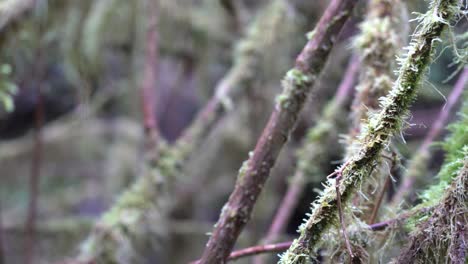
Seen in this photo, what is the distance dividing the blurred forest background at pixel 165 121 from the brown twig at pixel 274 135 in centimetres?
3

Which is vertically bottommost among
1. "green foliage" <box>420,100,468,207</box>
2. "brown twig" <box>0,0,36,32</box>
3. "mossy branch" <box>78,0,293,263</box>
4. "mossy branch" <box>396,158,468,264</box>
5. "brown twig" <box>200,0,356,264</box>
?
"mossy branch" <box>396,158,468,264</box>

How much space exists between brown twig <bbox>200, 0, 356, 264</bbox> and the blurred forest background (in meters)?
0.03

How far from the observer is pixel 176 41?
84.9 inches

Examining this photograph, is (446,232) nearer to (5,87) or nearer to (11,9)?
(5,87)

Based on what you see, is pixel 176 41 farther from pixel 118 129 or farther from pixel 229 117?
pixel 118 129

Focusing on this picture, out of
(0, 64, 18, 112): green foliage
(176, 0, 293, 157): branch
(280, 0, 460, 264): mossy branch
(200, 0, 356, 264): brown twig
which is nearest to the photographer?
(280, 0, 460, 264): mossy branch

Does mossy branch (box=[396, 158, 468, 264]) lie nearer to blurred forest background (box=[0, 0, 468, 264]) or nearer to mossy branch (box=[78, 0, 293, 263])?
blurred forest background (box=[0, 0, 468, 264])

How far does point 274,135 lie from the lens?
71cm

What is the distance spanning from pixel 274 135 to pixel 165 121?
302 cm

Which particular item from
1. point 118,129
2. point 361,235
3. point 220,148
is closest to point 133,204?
point 361,235

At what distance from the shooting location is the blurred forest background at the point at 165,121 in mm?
1173

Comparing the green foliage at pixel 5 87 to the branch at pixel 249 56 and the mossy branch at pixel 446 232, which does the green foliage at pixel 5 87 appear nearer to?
the branch at pixel 249 56

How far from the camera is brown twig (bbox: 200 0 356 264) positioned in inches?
26.8

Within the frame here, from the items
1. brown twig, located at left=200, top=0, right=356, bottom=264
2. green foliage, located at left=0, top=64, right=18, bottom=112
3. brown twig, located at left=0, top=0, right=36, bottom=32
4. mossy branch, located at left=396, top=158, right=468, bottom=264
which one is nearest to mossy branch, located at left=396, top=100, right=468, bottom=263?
mossy branch, located at left=396, top=158, right=468, bottom=264
